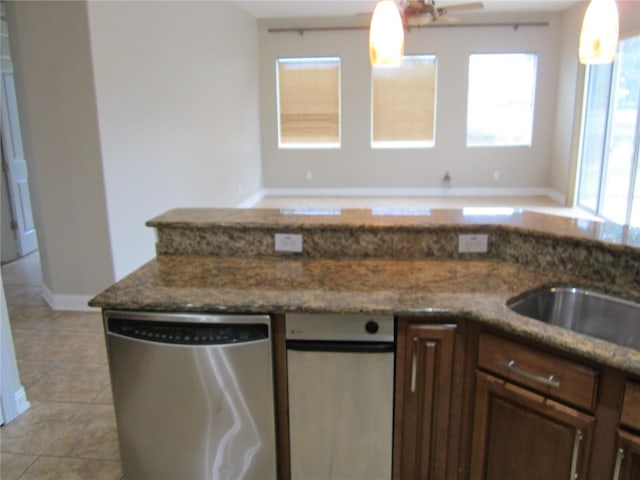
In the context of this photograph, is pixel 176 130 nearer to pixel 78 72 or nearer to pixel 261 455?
pixel 78 72

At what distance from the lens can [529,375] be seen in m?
1.49

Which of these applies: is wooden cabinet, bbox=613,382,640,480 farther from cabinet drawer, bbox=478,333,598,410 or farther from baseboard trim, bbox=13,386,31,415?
baseboard trim, bbox=13,386,31,415

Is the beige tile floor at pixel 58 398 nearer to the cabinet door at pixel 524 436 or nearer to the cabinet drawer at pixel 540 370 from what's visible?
the cabinet door at pixel 524 436

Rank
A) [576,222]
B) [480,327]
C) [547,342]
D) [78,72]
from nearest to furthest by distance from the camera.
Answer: [547,342] < [480,327] < [576,222] < [78,72]

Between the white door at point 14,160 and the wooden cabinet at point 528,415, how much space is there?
4.90m

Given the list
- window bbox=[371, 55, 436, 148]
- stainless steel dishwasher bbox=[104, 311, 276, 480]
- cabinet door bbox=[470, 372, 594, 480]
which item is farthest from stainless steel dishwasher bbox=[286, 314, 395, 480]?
window bbox=[371, 55, 436, 148]

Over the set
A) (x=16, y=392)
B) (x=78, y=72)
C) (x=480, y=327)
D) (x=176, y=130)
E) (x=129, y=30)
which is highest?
(x=129, y=30)

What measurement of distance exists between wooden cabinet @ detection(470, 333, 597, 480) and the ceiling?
6218 millimetres

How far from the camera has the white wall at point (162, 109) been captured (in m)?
3.66

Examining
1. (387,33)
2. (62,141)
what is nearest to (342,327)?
(387,33)

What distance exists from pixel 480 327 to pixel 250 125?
668 centimetres

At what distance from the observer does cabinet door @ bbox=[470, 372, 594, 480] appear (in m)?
1.42

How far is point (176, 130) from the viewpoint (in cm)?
477

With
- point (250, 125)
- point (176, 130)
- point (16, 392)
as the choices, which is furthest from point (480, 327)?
point (250, 125)
